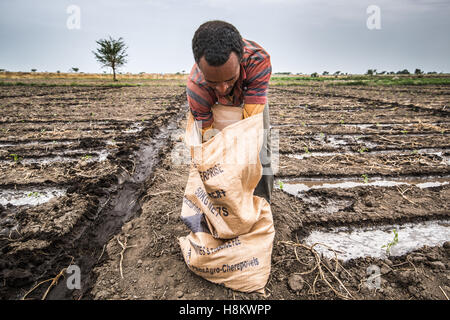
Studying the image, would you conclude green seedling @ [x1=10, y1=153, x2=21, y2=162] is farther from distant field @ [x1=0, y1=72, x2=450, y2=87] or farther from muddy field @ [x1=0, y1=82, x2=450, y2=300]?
distant field @ [x1=0, y1=72, x2=450, y2=87]

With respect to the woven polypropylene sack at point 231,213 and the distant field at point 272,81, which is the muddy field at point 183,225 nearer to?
the woven polypropylene sack at point 231,213

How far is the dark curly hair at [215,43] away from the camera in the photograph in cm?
108

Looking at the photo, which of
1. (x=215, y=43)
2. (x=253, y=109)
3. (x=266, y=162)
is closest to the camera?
(x=215, y=43)

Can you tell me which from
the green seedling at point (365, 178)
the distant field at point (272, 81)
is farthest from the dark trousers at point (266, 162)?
the distant field at point (272, 81)

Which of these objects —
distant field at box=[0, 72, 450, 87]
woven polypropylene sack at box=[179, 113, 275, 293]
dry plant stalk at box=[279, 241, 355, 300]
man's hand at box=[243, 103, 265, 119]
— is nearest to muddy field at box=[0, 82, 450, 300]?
dry plant stalk at box=[279, 241, 355, 300]

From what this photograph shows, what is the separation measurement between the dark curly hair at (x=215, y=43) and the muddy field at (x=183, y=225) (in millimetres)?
1395

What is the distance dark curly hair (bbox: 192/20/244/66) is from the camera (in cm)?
108

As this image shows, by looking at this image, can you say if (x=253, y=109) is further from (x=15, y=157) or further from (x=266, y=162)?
(x=15, y=157)

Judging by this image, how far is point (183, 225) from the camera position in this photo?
215 cm

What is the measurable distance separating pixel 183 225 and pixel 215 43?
1591mm

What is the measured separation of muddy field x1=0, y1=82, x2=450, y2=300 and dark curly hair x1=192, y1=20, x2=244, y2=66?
4.58 feet

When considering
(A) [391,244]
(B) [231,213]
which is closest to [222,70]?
(B) [231,213]
